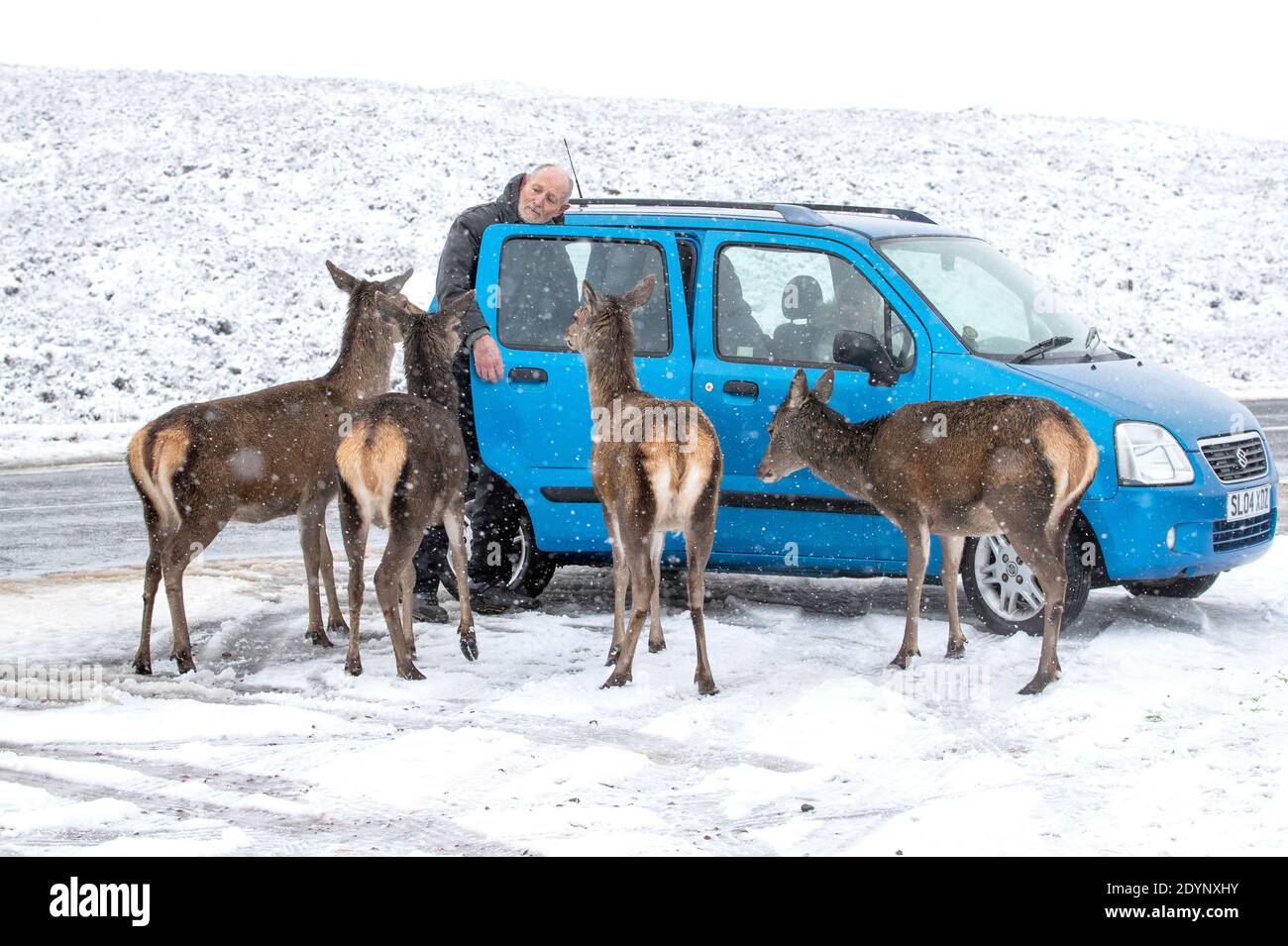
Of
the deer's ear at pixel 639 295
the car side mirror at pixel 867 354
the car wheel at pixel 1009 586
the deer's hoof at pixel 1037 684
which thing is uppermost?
the deer's ear at pixel 639 295

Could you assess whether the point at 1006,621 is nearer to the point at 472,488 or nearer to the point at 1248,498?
the point at 1248,498

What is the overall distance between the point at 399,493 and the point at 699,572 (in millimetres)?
1503

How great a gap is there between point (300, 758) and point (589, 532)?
9.35 ft

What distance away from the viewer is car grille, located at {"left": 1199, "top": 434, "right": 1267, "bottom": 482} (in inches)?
284

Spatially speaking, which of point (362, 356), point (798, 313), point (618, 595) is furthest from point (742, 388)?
point (362, 356)

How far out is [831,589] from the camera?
898 centimetres

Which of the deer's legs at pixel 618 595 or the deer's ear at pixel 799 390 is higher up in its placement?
the deer's ear at pixel 799 390

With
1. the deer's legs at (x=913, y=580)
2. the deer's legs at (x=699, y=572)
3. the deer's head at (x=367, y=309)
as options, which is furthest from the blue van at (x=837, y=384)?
the deer's legs at (x=699, y=572)

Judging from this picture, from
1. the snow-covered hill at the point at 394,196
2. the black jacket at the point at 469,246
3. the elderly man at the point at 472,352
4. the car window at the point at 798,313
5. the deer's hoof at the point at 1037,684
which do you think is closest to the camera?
the deer's hoof at the point at 1037,684

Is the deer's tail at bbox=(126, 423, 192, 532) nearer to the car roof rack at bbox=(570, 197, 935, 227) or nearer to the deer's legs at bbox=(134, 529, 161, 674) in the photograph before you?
the deer's legs at bbox=(134, 529, 161, 674)

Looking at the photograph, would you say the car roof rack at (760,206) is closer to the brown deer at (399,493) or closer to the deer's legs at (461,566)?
the brown deer at (399,493)

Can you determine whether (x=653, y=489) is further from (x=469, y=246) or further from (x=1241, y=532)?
(x=1241, y=532)

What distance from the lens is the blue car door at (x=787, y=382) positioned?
765 centimetres

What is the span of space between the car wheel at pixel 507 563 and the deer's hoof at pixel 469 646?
122 centimetres
